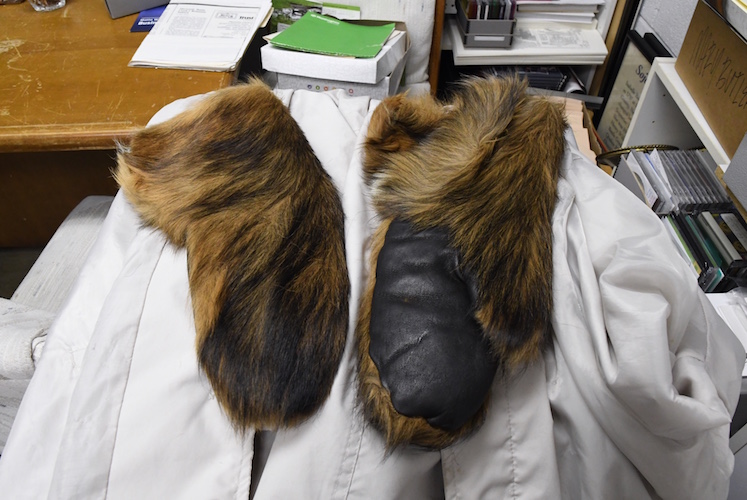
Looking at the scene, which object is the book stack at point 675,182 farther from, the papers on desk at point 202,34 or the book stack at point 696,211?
the papers on desk at point 202,34

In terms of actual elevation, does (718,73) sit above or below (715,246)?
above

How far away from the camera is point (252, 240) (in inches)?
22.5

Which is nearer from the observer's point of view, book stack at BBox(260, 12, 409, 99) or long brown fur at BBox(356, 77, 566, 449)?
long brown fur at BBox(356, 77, 566, 449)

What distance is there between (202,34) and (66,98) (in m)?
0.38

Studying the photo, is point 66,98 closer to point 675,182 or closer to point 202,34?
point 202,34

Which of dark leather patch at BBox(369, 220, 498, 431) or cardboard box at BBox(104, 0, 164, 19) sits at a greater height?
dark leather patch at BBox(369, 220, 498, 431)

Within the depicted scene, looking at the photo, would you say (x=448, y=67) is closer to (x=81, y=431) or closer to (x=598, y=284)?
(x=598, y=284)

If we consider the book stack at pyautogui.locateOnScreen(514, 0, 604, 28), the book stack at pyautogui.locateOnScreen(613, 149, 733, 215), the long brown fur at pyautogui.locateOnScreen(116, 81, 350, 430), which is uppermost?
the long brown fur at pyautogui.locateOnScreen(116, 81, 350, 430)

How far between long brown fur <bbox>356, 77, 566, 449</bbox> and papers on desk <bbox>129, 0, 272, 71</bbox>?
2.38ft

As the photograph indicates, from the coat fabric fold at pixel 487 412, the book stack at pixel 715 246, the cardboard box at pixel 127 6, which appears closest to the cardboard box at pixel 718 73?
the book stack at pixel 715 246

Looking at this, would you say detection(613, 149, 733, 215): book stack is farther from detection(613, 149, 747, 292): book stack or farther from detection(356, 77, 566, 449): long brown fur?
detection(356, 77, 566, 449): long brown fur

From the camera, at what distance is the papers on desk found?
122 cm

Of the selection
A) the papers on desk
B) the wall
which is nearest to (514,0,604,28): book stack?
the wall

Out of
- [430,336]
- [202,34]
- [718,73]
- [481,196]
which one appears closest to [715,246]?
[718,73]
